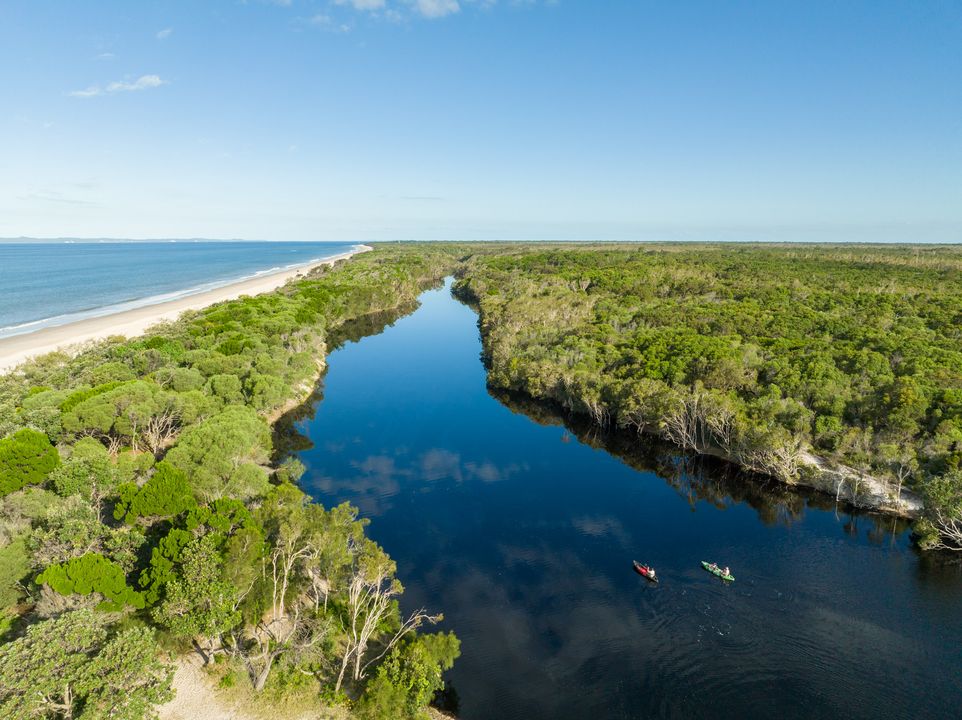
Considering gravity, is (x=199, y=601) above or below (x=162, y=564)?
below

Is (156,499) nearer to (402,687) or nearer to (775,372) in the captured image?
(402,687)

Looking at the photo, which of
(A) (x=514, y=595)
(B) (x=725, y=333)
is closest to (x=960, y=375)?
(B) (x=725, y=333)

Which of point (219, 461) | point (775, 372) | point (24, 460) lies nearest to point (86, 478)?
point (24, 460)

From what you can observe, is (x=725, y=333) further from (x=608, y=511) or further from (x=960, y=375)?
(x=608, y=511)

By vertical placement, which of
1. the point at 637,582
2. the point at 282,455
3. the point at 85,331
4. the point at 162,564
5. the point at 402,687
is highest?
the point at 85,331

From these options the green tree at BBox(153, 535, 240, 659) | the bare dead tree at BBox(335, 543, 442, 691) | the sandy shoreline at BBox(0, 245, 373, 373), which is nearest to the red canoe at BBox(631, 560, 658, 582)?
the bare dead tree at BBox(335, 543, 442, 691)

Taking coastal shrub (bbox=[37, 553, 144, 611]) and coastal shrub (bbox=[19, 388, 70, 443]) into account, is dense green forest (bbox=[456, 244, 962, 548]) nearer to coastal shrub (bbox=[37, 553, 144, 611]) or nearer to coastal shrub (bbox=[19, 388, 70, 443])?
coastal shrub (bbox=[37, 553, 144, 611])

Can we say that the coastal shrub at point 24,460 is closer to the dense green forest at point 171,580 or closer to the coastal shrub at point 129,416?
the dense green forest at point 171,580
